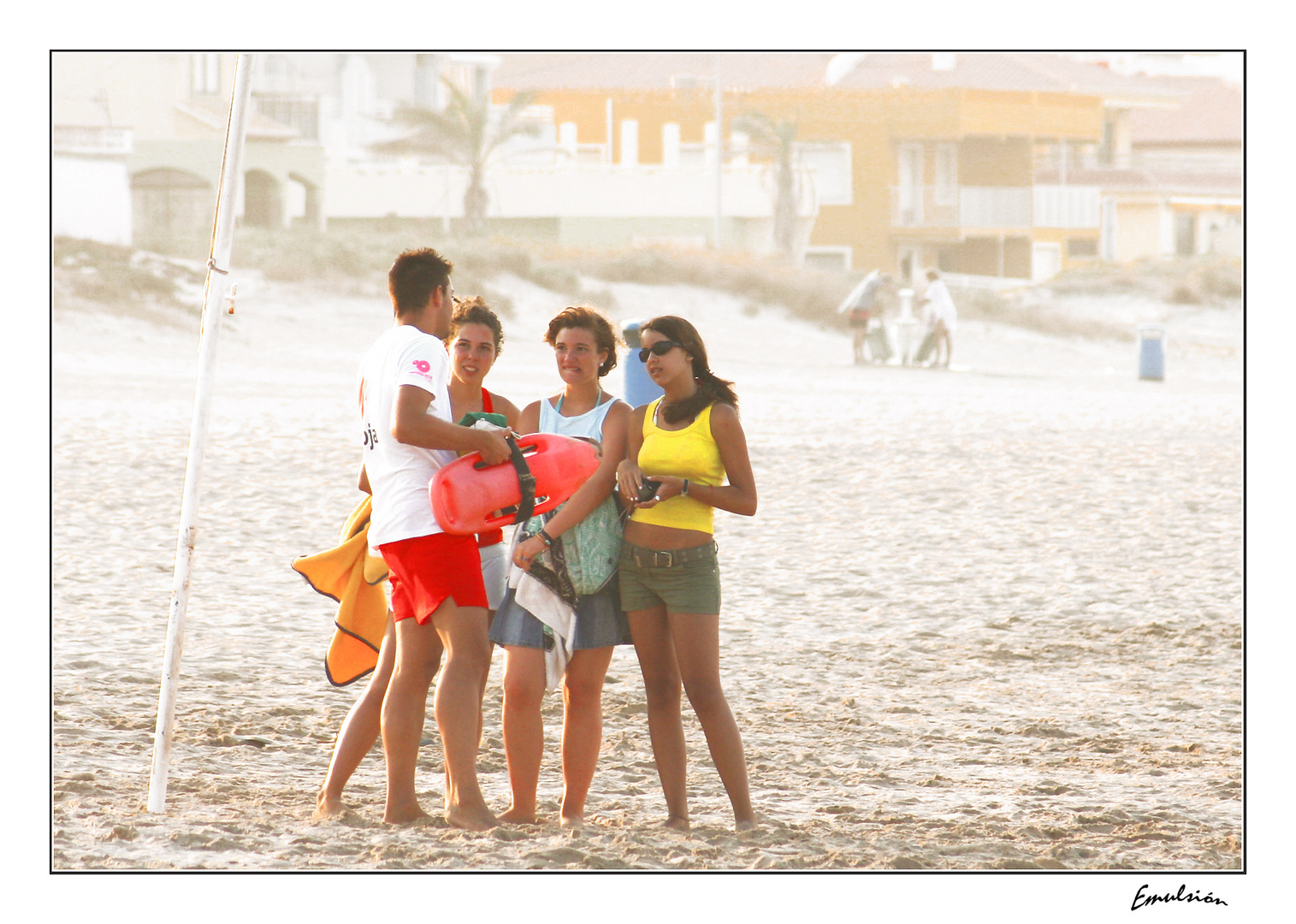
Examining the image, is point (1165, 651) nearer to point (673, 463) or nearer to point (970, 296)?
point (673, 463)

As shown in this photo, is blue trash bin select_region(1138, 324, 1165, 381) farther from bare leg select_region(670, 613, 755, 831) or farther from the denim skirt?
the denim skirt

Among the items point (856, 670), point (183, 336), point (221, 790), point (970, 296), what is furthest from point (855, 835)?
point (970, 296)

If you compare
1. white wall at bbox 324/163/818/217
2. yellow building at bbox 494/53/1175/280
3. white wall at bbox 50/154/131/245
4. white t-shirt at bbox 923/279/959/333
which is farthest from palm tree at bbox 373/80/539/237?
white t-shirt at bbox 923/279/959/333

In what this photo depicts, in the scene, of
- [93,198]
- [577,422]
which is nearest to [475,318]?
[577,422]

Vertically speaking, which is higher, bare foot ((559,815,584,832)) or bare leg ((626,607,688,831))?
bare leg ((626,607,688,831))

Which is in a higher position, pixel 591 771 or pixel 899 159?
pixel 899 159

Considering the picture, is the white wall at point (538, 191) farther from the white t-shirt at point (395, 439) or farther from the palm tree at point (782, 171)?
the white t-shirt at point (395, 439)

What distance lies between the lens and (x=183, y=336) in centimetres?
2248

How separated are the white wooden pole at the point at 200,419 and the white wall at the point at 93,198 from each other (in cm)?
2728

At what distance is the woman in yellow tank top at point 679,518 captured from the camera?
4.34 meters

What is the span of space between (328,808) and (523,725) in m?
0.65

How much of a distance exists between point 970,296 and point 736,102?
10.0 meters

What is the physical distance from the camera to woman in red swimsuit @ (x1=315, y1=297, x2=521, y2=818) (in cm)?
454

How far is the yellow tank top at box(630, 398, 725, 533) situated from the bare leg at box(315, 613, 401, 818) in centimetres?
91
